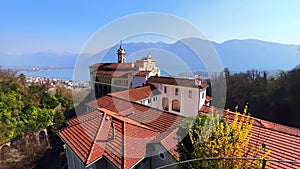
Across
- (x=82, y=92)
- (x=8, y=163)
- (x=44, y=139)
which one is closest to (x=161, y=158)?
(x=8, y=163)

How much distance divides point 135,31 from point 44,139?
1265 cm

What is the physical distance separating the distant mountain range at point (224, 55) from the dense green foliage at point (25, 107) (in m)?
3.57

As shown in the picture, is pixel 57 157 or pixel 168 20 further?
pixel 57 157

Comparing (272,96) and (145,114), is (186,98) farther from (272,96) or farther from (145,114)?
(272,96)

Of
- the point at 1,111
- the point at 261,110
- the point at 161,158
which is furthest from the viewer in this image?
the point at 261,110

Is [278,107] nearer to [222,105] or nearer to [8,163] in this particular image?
[222,105]

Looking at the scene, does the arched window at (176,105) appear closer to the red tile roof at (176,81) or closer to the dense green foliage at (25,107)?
the red tile roof at (176,81)

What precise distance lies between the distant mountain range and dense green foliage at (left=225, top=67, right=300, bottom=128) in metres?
A: 2.38

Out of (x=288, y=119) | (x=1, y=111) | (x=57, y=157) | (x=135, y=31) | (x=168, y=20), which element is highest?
(x=168, y=20)

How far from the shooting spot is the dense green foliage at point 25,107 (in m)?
11.3

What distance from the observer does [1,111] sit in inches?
444

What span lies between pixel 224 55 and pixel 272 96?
1752 cm

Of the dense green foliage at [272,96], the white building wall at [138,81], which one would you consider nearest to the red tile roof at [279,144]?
the dense green foliage at [272,96]

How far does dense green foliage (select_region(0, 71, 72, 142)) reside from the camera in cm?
1128
